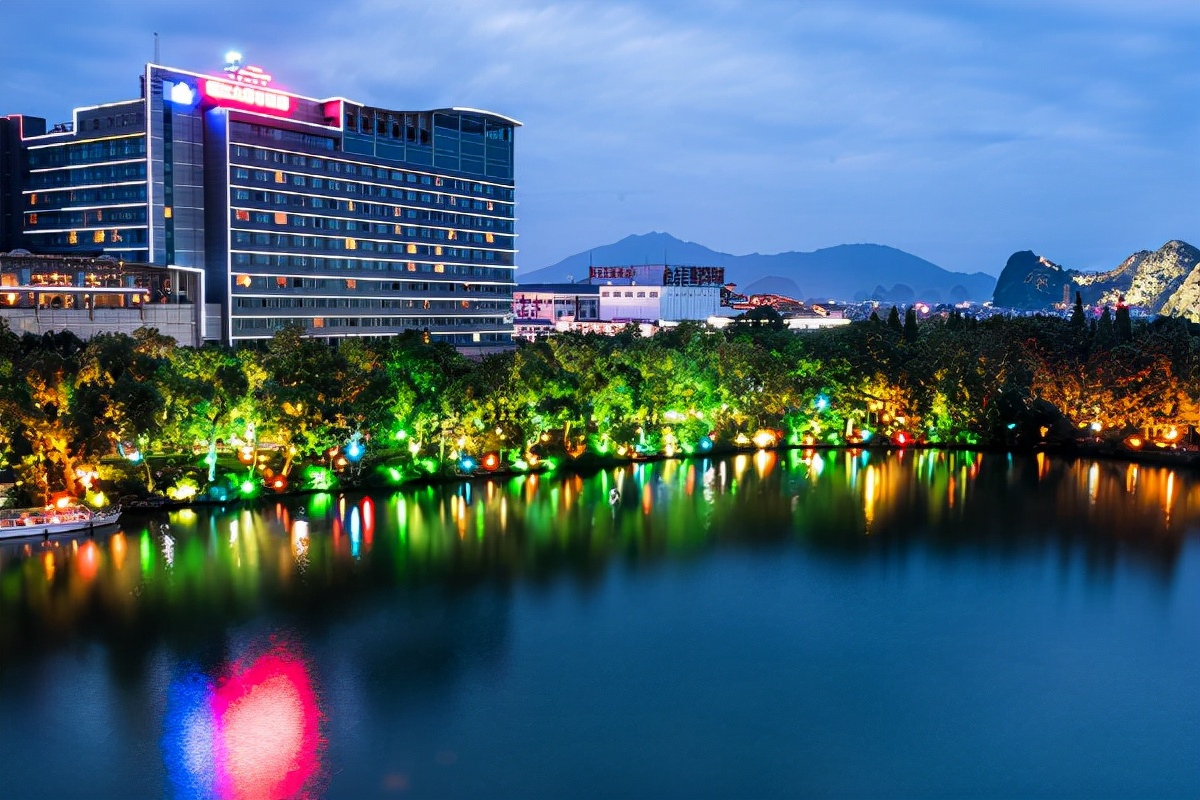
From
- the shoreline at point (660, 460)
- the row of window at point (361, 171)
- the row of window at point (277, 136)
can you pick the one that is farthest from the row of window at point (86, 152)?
the shoreline at point (660, 460)

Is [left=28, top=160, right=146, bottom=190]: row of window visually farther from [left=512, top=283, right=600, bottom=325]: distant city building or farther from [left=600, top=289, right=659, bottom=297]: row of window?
[left=600, top=289, right=659, bottom=297]: row of window

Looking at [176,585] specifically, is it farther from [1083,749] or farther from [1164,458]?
[1164,458]

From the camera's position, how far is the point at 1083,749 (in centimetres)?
1897

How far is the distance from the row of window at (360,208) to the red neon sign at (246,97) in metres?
5.91

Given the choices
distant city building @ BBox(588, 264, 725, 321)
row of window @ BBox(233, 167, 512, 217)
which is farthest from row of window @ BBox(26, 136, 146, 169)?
distant city building @ BBox(588, 264, 725, 321)

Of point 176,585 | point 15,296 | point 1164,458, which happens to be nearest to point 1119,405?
point 1164,458

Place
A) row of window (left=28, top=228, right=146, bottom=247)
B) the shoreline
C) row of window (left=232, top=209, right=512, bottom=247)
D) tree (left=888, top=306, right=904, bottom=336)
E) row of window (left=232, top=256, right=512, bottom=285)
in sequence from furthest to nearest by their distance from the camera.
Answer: row of window (left=232, top=256, right=512, bottom=285) → row of window (left=232, top=209, right=512, bottom=247) → row of window (left=28, top=228, right=146, bottom=247) → tree (left=888, top=306, right=904, bottom=336) → the shoreline

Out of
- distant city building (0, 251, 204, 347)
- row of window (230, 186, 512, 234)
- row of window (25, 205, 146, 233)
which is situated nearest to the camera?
distant city building (0, 251, 204, 347)

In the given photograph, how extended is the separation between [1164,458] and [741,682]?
3530 centimetres

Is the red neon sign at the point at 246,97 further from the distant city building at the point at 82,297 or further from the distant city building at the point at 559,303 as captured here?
the distant city building at the point at 559,303

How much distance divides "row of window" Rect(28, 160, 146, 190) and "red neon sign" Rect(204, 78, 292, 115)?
22.8 ft

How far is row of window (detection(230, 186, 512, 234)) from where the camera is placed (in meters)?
74.6

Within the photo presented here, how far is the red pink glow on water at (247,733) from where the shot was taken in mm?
17094

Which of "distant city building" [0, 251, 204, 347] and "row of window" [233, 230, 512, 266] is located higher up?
"row of window" [233, 230, 512, 266]
